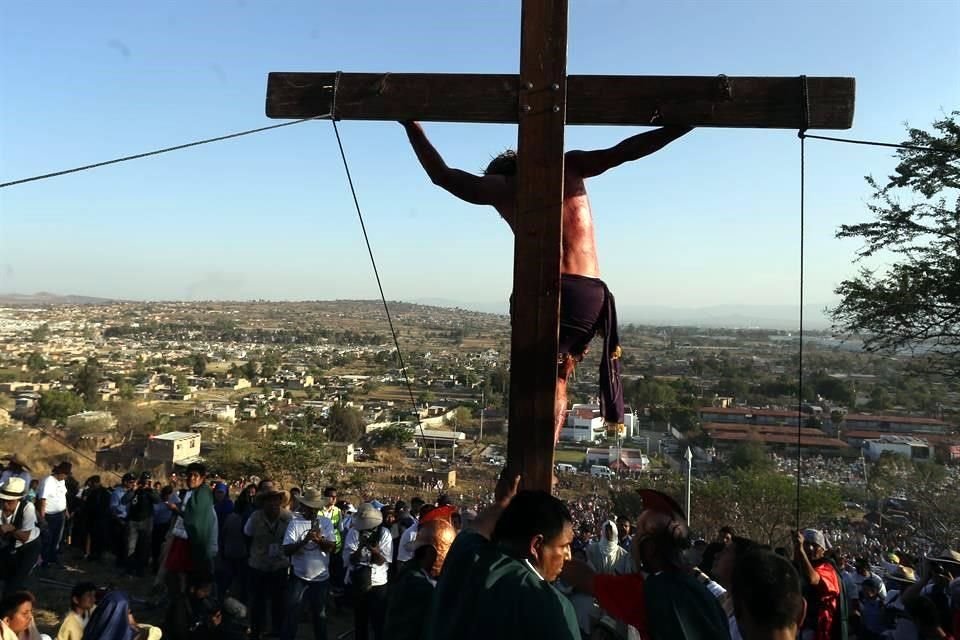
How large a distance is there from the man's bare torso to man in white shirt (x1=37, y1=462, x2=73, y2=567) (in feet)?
20.7

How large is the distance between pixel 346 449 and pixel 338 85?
35027mm

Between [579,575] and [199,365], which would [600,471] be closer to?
[579,575]

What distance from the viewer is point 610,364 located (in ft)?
8.39

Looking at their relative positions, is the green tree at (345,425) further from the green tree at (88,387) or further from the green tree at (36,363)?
the green tree at (36,363)

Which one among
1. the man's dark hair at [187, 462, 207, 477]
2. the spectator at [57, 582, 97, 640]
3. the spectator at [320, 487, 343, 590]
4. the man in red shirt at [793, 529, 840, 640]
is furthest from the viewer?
the spectator at [320, 487, 343, 590]

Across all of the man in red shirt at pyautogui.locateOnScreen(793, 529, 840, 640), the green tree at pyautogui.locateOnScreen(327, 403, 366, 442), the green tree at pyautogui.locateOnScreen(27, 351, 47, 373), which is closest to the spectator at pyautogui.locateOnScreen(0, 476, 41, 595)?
the man in red shirt at pyautogui.locateOnScreen(793, 529, 840, 640)

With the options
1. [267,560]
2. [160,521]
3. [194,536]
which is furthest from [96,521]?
[267,560]

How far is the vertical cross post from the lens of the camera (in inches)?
85.8

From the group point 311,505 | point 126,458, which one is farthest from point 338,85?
point 126,458

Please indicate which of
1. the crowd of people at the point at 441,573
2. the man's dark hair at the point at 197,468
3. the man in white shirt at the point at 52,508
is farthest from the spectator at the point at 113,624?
the man in white shirt at the point at 52,508

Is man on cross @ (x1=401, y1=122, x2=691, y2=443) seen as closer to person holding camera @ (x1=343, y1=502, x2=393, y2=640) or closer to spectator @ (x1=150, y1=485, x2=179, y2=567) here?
person holding camera @ (x1=343, y1=502, x2=393, y2=640)

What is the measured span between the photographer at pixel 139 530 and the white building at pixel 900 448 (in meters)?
38.2

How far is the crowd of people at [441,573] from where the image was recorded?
1.61 m

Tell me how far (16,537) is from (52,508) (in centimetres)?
138
